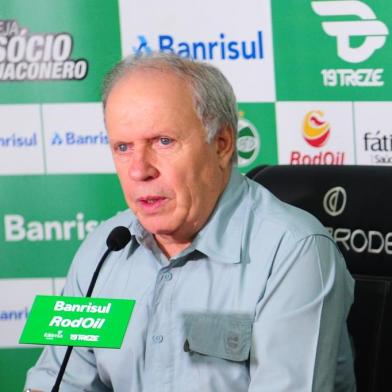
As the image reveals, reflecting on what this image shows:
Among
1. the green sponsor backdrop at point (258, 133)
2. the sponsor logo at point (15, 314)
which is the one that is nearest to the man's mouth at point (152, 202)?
the green sponsor backdrop at point (258, 133)

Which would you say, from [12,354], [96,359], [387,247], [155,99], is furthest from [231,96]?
[12,354]

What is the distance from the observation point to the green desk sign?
151cm

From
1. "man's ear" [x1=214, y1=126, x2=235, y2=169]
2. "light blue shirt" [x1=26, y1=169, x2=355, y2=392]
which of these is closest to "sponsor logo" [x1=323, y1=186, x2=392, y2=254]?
"light blue shirt" [x1=26, y1=169, x2=355, y2=392]

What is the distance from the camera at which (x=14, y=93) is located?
10.3ft

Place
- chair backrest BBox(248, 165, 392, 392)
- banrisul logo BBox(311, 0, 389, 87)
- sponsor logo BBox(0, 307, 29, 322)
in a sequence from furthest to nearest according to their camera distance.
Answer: sponsor logo BBox(0, 307, 29, 322)
banrisul logo BBox(311, 0, 389, 87)
chair backrest BBox(248, 165, 392, 392)

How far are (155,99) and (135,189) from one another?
17 centimetres

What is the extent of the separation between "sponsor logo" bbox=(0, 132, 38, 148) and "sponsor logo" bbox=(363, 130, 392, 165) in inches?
42.3

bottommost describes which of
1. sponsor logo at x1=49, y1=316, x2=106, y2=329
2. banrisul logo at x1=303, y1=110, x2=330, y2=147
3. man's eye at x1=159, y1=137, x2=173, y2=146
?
sponsor logo at x1=49, y1=316, x2=106, y2=329

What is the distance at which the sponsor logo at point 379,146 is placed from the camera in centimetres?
291

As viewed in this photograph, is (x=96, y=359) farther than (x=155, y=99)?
Yes

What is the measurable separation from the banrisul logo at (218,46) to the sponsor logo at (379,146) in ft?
1.38

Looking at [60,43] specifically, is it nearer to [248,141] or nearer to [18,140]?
[18,140]

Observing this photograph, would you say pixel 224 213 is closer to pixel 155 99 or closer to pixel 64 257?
pixel 155 99

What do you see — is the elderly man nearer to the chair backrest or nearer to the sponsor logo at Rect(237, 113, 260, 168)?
the chair backrest
